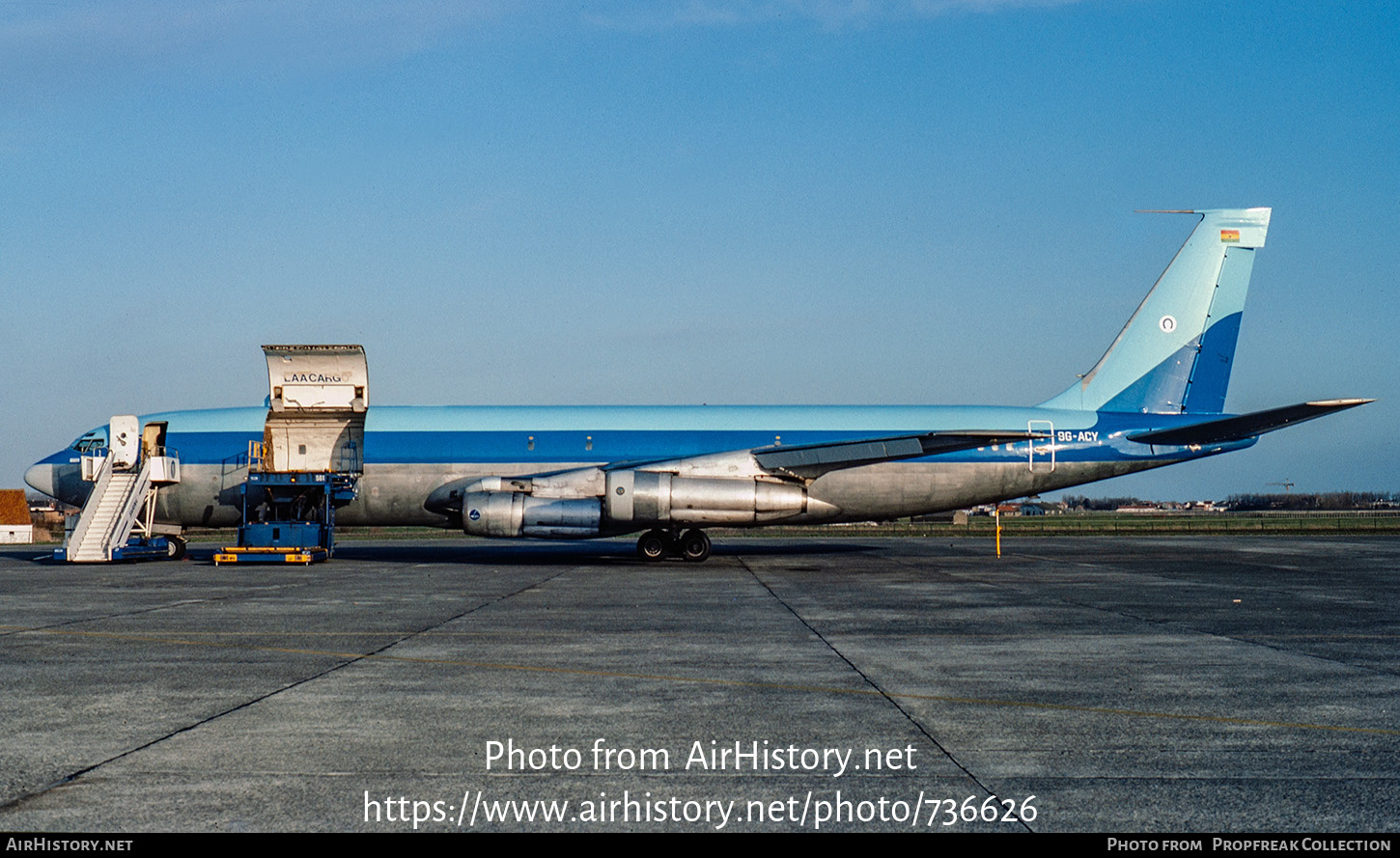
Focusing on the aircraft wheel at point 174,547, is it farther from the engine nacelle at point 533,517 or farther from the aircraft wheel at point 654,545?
the aircraft wheel at point 654,545

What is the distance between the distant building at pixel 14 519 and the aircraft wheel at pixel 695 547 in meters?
37.4

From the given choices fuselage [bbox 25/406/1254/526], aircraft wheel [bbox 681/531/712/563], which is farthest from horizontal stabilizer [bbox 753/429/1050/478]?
aircraft wheel [bbox 681/531/712/563]

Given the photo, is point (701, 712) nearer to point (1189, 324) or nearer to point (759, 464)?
point (759, 464)

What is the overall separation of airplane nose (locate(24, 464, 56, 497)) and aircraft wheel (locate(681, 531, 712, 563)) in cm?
1909

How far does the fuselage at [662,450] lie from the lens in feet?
99.8

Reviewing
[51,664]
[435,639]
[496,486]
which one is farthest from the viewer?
[496,486]

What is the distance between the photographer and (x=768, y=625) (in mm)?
14539

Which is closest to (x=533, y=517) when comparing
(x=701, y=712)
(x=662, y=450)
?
(x=662, y=450)

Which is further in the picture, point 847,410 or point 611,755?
point 847,410

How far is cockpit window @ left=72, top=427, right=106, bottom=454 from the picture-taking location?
3196 centimetres

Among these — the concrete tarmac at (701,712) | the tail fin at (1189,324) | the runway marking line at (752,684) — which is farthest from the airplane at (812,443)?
the runway marking line at (752,684)
